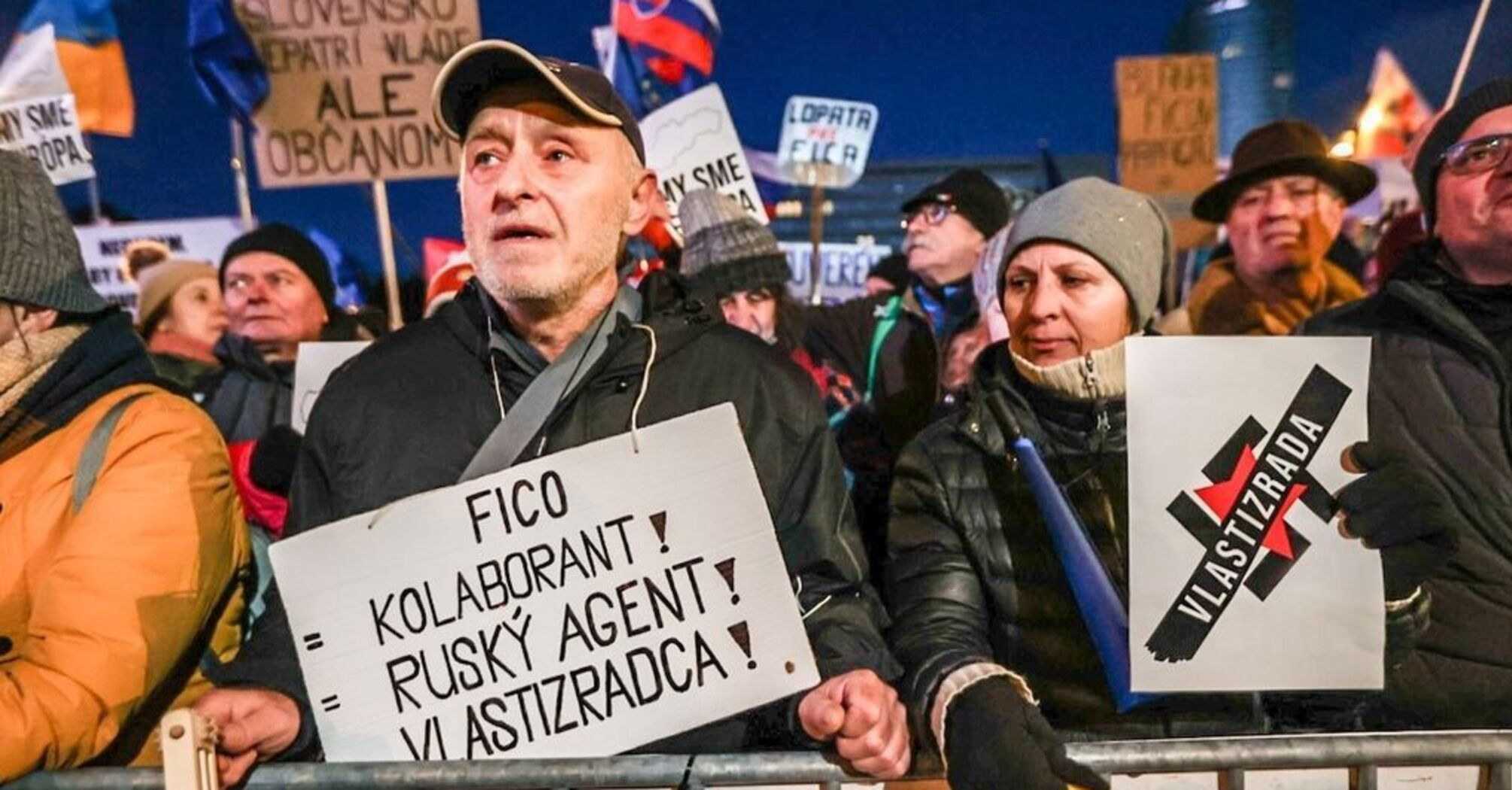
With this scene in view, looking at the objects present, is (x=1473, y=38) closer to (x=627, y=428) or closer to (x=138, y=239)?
(x=627, y=428)

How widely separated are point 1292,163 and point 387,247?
12.1 feet

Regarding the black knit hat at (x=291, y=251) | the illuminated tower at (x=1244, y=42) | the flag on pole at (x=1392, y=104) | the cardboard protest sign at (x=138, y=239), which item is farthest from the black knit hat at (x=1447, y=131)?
the illuminated tower at (x=1244, y=42)

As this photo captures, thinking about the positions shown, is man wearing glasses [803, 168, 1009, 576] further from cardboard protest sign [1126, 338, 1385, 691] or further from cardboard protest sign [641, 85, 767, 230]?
cardboard protest sign [1126, 338, 1385, 691]

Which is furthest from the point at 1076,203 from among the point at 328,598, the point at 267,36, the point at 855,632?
the point at 267,36

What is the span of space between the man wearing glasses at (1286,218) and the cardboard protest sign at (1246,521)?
233 centimetres

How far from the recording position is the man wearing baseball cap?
2182 mm

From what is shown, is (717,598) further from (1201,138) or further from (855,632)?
(1201,138)

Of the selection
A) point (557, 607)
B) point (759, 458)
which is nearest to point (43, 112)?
→ point (759, 458)

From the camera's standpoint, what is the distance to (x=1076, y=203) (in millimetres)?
2590

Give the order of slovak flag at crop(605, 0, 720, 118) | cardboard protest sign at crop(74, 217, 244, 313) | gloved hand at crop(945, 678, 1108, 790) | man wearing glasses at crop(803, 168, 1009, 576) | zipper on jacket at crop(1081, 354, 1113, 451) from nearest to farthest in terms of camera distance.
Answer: gloved hand at crop(945, 678, 1108, 790) < zipper on jacket at crop(1081, 354, 1113, 451) < man wearing glasses at crop(803, 168, 1009, 576) < slovak flag at crop(605, 0, 720, 118) < cardboard protest sign at crop(74, 217, 244, 313)

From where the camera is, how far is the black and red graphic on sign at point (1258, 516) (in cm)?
195

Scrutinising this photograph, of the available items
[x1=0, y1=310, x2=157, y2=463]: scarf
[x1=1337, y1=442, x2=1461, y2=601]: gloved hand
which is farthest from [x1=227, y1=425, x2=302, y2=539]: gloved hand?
[x1=1337, y1=442, x2=1461, y2=601]: gloved hand

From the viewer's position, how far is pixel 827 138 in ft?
31.1

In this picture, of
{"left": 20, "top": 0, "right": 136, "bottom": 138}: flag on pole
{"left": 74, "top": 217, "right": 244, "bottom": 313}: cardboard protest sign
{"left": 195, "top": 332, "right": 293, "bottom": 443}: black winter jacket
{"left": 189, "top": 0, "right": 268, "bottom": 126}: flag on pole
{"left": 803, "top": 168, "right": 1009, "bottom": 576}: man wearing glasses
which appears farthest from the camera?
{"left": 74, "top": 217, "right": 244, "bottom": 313}: cardboard protest sign
